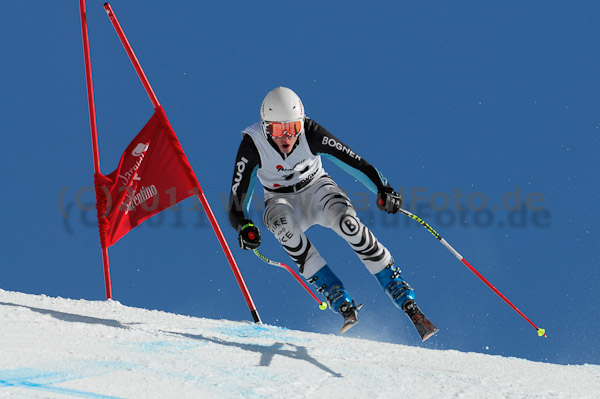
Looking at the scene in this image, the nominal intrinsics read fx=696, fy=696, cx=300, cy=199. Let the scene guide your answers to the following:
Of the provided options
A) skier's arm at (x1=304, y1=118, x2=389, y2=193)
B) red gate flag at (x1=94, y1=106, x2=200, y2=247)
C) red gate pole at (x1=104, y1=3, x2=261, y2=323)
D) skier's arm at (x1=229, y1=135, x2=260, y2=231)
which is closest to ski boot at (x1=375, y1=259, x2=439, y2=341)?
skier's arm at (x1=304, y1=118, x2=389, y2=193)

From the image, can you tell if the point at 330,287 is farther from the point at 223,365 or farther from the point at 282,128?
the point at 223,365

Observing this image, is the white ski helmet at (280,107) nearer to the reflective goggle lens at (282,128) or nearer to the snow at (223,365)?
the reflective goggle lens at (282,128)

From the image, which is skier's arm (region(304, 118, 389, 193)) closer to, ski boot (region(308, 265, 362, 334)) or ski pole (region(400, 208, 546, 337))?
ski pole (region(400, 208, 546, 337))

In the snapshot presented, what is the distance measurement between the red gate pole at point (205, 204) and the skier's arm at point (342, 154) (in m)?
2.14

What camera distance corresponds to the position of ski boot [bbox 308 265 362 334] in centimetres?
568

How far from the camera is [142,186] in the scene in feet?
26.0

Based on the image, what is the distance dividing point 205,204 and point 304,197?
2.05 metres

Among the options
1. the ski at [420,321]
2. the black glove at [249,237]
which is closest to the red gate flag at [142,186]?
the black glove at [249,237]

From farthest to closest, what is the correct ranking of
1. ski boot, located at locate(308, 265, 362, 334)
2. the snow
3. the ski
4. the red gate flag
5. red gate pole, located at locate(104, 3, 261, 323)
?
the red gate flag
red gate pole, located at locate(104, 3, 261, 323)
ski boot, located at locate(308, 265, 362, 334)
the ski
the snow

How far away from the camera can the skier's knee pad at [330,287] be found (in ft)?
18.9

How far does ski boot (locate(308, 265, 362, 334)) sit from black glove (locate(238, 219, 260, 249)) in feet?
2.03

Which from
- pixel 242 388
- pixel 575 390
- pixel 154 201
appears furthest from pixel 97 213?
pixel 575 390

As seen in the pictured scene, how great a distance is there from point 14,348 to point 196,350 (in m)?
1.23

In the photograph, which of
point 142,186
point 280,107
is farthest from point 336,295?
point 142,186
